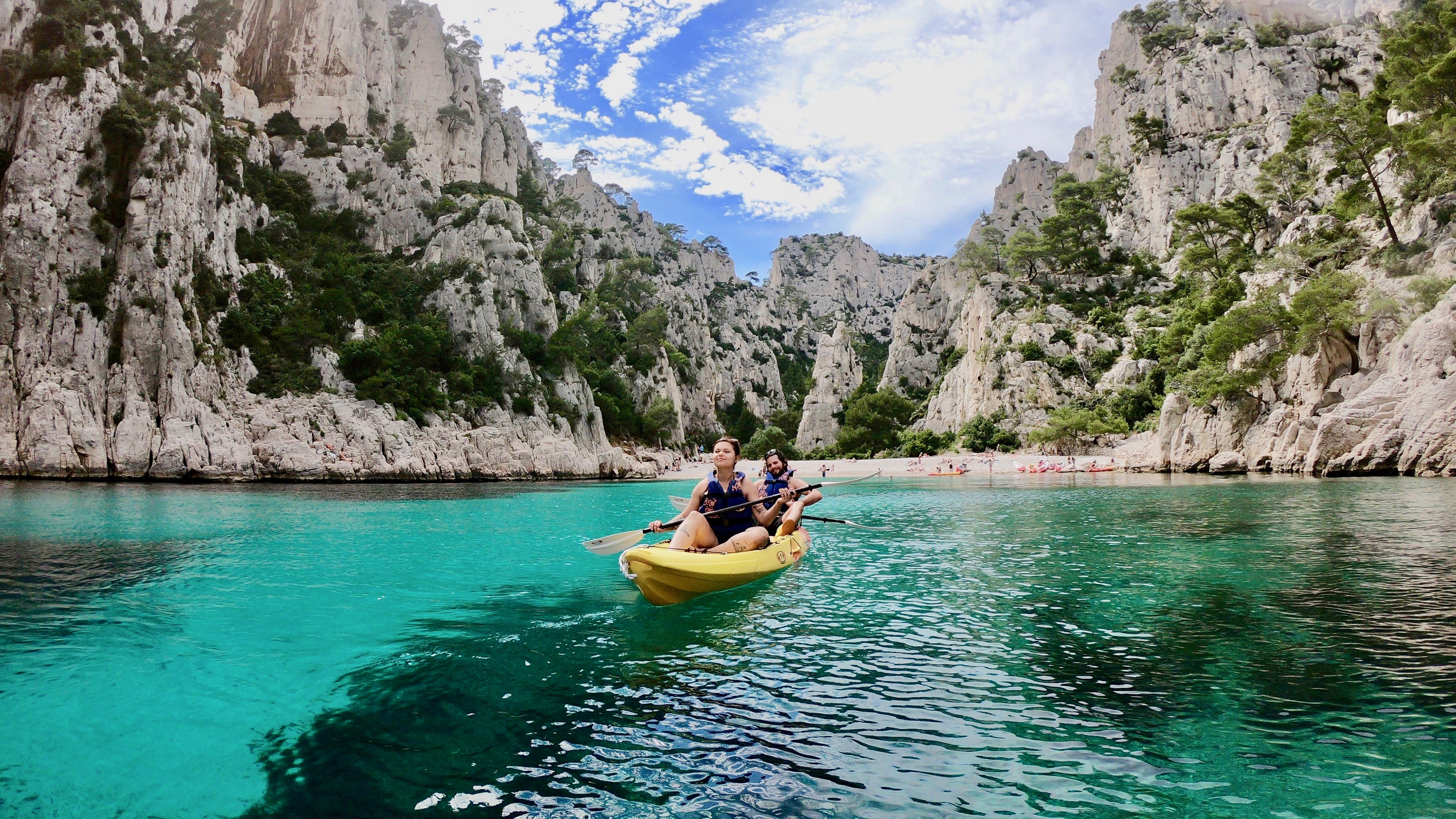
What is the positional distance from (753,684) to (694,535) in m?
4.01

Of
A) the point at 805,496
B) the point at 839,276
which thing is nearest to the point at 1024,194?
the point at 839,276

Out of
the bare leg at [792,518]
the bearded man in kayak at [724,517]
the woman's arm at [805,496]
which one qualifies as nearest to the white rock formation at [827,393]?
the woman's arm at [805,496]

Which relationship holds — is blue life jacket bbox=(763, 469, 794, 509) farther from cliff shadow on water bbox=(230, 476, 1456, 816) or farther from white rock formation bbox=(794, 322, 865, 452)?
white rock formation bbox=(794, 322, 865, 452)

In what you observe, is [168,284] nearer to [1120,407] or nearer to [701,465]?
[701,465]

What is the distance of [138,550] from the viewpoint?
13.7 metres

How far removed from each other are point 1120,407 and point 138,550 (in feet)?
184

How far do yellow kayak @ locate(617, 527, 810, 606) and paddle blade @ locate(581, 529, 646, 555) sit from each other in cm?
104

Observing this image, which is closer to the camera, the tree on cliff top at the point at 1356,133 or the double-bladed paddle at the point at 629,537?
the double-bladed paddle at the point at 629,537

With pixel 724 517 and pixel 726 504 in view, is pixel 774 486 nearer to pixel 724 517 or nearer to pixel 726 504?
pixel 724 517

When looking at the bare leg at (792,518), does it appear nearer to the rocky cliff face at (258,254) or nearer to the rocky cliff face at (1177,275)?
the rocky cliff face at (1177,275)

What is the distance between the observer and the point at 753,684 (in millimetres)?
6148

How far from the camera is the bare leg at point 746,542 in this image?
10.2 m

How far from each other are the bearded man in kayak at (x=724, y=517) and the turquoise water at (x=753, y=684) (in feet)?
2.99

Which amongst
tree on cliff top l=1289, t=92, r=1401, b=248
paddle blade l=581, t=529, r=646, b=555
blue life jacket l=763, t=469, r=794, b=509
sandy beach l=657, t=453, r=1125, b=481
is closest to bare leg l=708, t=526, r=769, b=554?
paddle blade l=581, t=529, r=646, b=555
